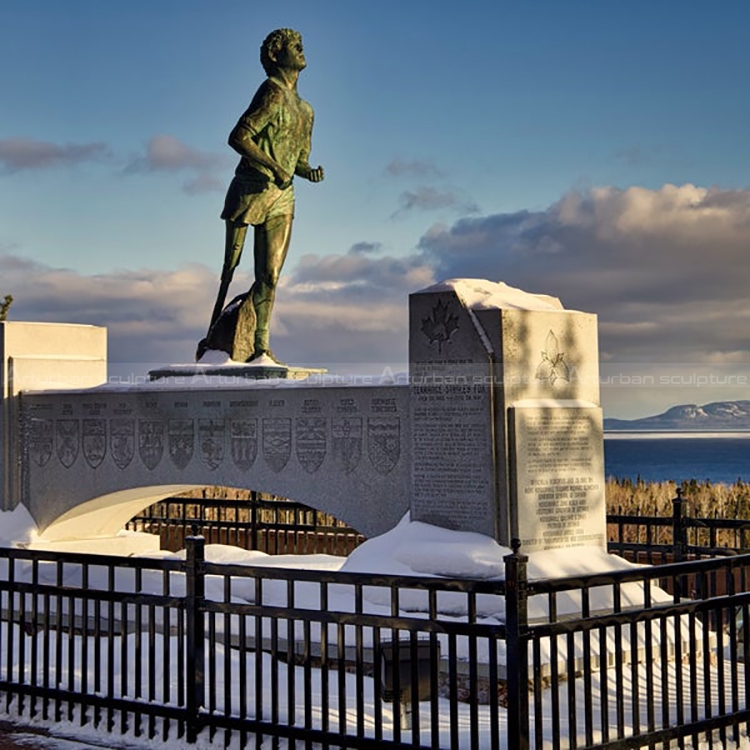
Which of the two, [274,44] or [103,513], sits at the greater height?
[274,44]

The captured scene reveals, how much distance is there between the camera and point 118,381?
1384 centimetres

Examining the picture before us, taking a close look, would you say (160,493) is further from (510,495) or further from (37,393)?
(510,495)

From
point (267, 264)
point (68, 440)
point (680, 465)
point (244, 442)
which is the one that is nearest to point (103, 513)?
point (68, 440)

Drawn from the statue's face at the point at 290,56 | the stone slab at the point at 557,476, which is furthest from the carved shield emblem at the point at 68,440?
the stone slab at the point at 557,476

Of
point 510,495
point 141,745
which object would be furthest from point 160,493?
point 141,745

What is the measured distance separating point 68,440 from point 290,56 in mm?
5388

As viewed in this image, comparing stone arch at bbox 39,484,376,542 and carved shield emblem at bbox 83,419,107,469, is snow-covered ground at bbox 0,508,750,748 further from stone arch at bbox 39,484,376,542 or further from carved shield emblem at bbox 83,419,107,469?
carved shield emblem at bbox 83,419,107,469

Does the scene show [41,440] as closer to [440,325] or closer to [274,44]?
[274,44]

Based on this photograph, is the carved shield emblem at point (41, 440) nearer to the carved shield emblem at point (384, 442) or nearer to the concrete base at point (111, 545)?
the concrete base at point (111, 545)

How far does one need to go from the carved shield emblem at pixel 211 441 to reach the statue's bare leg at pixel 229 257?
2441mm

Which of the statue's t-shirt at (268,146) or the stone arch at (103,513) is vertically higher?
the statue's t-shirt at (268,146)

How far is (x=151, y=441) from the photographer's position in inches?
503

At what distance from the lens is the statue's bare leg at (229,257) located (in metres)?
14.2

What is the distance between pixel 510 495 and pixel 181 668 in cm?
348
